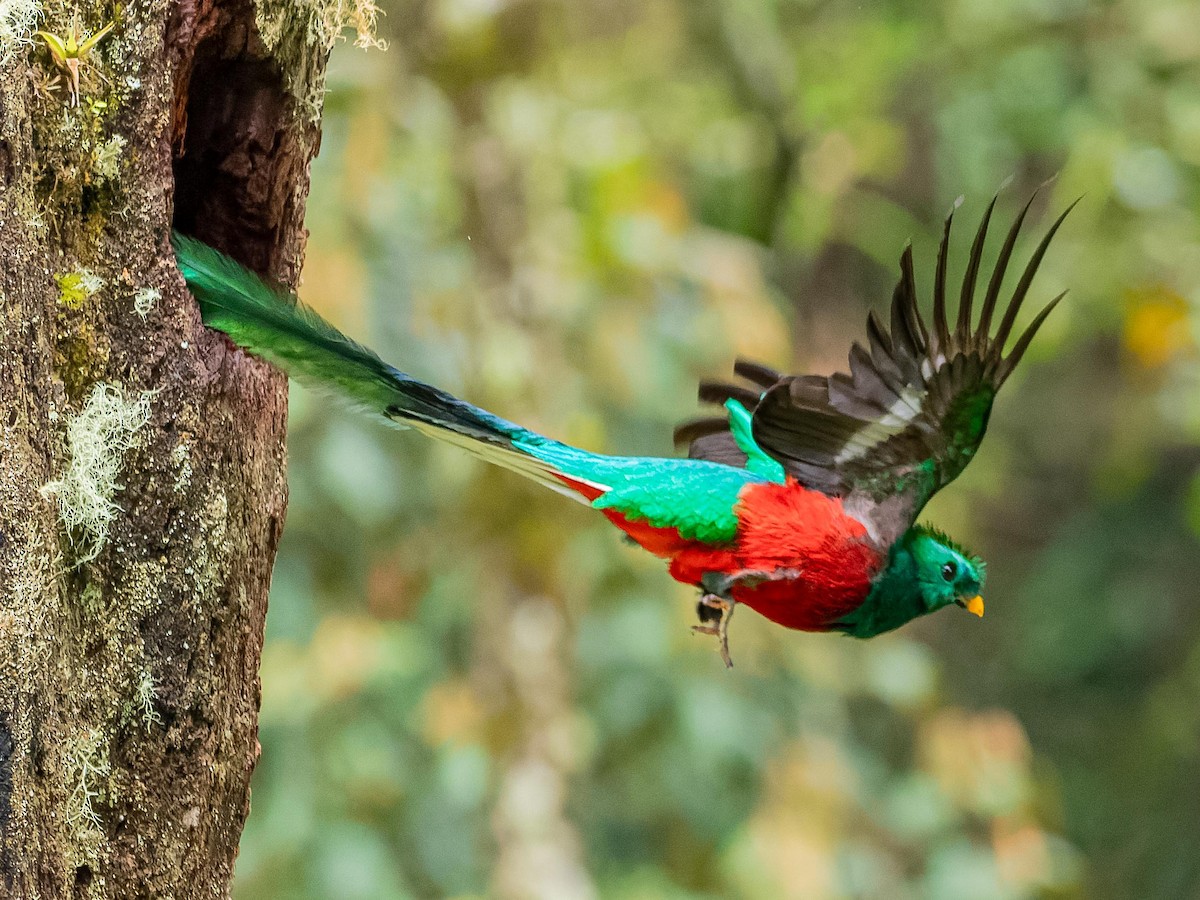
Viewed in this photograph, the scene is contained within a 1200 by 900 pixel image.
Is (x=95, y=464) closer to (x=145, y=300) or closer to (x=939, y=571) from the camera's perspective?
(x=145, y=300)

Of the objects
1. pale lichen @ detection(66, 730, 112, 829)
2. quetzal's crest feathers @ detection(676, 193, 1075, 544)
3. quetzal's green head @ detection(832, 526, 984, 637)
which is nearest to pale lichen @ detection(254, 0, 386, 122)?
quetzal's crest feathers @ detection(676, 193, 1075, 544)

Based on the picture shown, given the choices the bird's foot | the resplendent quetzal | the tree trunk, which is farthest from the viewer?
the bird's foot

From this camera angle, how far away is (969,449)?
7.27 ft

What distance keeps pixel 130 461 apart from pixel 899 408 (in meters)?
1.20

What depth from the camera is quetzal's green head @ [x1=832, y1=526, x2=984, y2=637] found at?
234 centimetres

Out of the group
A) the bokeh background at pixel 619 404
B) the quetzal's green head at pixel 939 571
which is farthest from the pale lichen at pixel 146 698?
the bokeh background at pixel 619 404

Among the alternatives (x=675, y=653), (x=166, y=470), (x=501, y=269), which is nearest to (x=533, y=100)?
(x=501, y=269)

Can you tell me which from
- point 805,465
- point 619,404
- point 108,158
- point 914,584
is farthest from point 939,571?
point 619,404

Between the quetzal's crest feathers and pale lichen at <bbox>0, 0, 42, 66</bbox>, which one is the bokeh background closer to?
the quetzal's crest feathers

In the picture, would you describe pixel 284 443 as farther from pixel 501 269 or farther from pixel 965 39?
pixel 965 39

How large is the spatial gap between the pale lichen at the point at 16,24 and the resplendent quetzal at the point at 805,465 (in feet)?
1.32

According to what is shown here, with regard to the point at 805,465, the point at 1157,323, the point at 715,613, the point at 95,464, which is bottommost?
the point at 95,464

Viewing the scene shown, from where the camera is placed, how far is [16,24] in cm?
170

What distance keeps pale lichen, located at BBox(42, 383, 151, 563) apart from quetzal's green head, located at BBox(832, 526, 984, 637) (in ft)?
4.13
